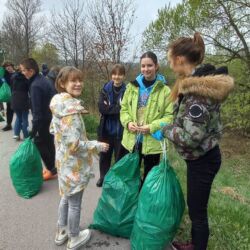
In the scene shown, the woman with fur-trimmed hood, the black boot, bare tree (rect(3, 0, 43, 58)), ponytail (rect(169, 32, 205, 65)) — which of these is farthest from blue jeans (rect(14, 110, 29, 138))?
bare tree (rect(3, 0, 43, 58))

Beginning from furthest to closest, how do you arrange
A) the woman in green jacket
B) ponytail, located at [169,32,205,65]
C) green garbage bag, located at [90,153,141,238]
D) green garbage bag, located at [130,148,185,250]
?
the woman in green jacket
green garbage bag, located at [90,153,141,238]
green garbage bag, located at [130,148,185,250]
ponytail, located at [169,32,205,65]

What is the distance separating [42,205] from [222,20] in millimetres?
11054

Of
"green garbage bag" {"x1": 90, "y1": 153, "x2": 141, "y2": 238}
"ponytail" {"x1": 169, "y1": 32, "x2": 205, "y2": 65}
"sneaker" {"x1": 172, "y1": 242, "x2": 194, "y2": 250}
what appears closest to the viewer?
"ponytail" {"x1": 169, "y1": 32, "x2": 205, "y2": 65}

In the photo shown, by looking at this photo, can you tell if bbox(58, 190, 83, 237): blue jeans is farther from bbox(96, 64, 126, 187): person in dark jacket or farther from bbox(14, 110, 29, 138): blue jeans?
bbox(14, 110, 29, 138): blue jeans

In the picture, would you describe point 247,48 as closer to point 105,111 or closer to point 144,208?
point 105,111

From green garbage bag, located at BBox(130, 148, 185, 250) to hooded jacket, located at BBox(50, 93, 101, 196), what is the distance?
0.55 m

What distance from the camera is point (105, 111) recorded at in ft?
14.5

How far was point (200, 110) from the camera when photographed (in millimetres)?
2309

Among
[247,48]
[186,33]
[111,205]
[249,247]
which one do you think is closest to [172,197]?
[111,205]

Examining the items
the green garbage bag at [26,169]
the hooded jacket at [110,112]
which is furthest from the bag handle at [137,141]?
the green garbage bag at [26,169]

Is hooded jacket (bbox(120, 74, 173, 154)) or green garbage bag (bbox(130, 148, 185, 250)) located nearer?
green garbage bag (bbox(130, 148, 185, 250))

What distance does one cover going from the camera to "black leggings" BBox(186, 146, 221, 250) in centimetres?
250

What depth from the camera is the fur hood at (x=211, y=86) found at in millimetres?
2273

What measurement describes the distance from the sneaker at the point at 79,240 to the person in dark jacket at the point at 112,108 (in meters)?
1.29
